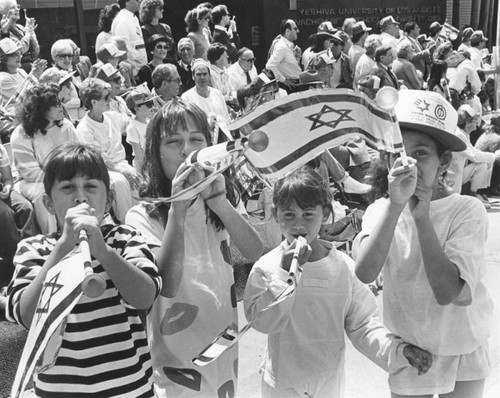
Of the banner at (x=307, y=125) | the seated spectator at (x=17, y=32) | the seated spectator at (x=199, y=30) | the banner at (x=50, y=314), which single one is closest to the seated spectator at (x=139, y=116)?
the seated spectator at (x=17, y=32)

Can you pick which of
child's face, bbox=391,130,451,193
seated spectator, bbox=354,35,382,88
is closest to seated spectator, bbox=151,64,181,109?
seated spectator, bbox=354,35,382,88

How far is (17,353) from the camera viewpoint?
444cm

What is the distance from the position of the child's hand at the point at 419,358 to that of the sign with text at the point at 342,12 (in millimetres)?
14162

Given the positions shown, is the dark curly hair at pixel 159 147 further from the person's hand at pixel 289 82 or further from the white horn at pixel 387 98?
the person's hand at pixel 289 82

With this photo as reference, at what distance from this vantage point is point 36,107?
594cm

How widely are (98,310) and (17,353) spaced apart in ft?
8.27

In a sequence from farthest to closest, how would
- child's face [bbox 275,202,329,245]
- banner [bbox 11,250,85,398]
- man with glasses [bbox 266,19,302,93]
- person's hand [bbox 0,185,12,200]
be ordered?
man with glasses [bbox 266,19,302,93]
person's hand [bbox 0,185,12,200]
child's face [bbox 275,202,329,245]
banner [bbox 11,250,85,398]

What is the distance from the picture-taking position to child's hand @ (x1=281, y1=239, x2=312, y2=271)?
2.31 meters

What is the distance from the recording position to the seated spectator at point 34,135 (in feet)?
19.4

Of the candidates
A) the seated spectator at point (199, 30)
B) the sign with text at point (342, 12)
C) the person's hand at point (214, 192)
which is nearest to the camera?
the person's hand at point (214, 192)

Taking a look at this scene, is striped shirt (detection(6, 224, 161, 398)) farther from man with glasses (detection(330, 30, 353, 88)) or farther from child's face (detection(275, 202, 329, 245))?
man with glasses (detection(330, 30, 353, 88))

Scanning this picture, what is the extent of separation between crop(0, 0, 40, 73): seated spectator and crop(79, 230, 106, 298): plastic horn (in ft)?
22.6

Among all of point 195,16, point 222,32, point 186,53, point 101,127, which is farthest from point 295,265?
point 222,32

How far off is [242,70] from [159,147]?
812 cm
